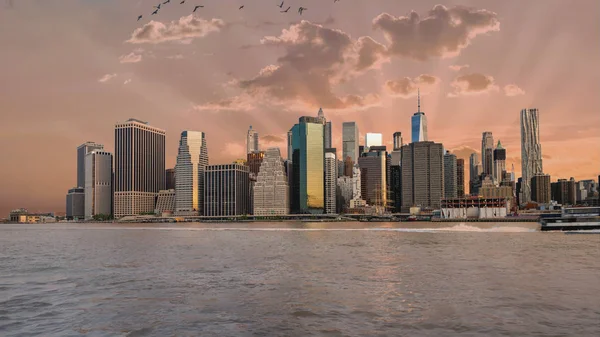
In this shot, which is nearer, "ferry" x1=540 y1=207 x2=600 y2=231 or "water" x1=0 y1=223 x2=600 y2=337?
"water" x1=0 y1=223 x2=600 y2=337

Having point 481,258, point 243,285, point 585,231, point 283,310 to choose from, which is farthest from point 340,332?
point 585,231

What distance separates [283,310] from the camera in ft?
106

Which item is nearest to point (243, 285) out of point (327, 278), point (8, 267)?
point (327, 278)

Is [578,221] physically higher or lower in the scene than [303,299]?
lower

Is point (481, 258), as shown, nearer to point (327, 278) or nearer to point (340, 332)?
point (327, 278)

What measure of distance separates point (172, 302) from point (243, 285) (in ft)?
28.5

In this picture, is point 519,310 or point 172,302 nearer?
point 519,310

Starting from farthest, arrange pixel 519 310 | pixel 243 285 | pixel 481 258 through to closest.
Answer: pixel 481 258, pixel 243 285, pixel 519 310

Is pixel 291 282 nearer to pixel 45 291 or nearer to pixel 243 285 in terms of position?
pixel 243 285

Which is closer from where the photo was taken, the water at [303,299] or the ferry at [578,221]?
the water at [303,299]

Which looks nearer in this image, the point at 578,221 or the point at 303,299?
the point at 303,299

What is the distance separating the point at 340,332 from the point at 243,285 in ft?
57.1

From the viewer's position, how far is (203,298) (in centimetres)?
3622

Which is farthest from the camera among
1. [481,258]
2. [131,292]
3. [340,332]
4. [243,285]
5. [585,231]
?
[585,231]
